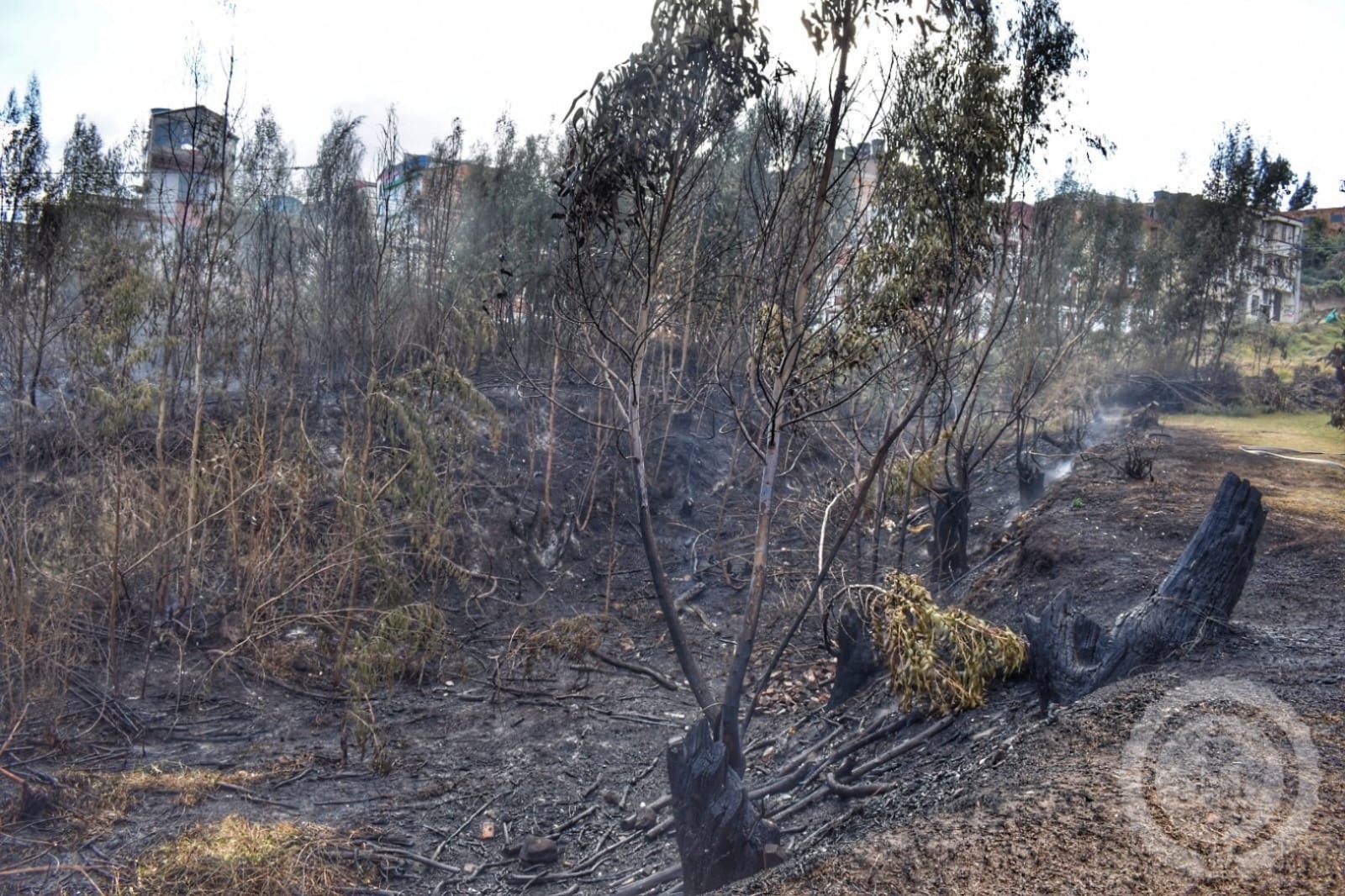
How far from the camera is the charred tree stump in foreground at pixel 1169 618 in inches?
246

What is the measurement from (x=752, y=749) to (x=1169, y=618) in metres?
3.61

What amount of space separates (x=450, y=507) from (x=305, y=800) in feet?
18.8

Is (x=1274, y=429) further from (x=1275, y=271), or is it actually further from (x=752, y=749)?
(x=752, y=749)

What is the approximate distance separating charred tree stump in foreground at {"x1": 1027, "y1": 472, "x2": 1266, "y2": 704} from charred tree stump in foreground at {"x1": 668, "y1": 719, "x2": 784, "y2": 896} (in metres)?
2.09

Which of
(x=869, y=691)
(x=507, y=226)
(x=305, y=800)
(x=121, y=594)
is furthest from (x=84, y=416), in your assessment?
(x=869, y=691)

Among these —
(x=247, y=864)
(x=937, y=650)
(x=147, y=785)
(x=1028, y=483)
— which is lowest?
(x=147, y=785)

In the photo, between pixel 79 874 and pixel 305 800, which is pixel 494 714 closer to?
pixel 305 800

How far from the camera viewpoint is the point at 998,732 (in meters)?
6.32

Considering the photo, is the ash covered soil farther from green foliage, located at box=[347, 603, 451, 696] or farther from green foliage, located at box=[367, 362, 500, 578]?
green foliage, located at box=[367, 362, 500, 578]

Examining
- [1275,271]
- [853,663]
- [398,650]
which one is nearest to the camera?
[853,663]

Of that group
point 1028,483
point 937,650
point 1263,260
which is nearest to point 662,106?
point 937,650

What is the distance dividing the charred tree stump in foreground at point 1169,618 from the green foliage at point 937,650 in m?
0.36

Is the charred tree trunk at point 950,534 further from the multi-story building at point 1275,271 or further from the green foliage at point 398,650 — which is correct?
the multi-story building at point 1275,271

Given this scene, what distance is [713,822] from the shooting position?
5.43 metres
